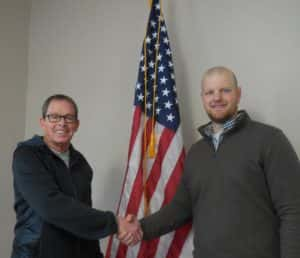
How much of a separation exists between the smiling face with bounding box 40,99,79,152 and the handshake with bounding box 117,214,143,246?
1.63 feet

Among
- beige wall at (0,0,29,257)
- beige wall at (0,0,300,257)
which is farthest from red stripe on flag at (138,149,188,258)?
beige wall at (0,0,29,257)

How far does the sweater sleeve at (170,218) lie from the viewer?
6.55ft

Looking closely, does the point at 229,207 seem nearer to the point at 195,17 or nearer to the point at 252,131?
the point at 252,131

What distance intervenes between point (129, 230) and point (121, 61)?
4.01 ft

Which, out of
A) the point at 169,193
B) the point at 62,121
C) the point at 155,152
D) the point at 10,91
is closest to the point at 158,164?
the point at 155,152

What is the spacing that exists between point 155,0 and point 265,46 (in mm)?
720

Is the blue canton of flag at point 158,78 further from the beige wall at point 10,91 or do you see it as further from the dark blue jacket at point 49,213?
the beige wall at point 10,91

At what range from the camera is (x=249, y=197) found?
1.63m

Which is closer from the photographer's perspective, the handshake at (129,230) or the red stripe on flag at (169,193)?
the handshake at (129,230)

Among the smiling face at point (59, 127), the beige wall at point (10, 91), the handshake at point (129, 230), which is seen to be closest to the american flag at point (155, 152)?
the handshake at point (129, 230)

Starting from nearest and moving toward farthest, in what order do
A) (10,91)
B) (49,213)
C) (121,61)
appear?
(49,213) → (121,61) → (10,91)

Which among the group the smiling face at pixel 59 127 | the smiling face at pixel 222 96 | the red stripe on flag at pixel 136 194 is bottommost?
the red stripe on flag at pixel 136 194

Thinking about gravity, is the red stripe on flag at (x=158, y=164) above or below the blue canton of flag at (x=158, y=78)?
below

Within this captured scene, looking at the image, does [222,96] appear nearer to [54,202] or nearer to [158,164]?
[158,164]
